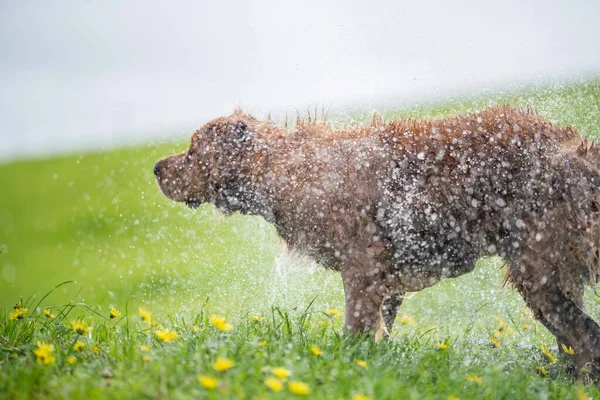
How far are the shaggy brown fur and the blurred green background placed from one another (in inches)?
17.1

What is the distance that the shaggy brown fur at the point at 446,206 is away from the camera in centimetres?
445

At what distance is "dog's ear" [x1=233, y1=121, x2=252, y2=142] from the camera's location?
16.2ft

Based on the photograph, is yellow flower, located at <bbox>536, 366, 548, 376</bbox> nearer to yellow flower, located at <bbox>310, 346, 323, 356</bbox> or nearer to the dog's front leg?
the dog's front leg

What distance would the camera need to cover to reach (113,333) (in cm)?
430

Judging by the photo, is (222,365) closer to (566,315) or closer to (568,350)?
(566,315)

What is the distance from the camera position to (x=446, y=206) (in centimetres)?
457

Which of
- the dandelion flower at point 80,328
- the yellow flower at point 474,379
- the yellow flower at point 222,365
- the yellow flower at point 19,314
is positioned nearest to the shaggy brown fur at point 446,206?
the yellow flower at point 474,379

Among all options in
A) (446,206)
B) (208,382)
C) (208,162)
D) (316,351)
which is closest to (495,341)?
(446,206)

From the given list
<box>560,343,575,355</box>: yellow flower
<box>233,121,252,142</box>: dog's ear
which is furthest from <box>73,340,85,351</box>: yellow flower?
<box>560,343,575,355</box>: yellow flower


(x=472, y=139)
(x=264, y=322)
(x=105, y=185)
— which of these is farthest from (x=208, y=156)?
(x=105, y=185)

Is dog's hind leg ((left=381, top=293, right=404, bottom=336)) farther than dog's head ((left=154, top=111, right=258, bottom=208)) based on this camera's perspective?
Yes

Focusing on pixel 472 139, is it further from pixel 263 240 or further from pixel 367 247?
pixel 263 240

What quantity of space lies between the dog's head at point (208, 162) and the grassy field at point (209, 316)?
1.18 ft

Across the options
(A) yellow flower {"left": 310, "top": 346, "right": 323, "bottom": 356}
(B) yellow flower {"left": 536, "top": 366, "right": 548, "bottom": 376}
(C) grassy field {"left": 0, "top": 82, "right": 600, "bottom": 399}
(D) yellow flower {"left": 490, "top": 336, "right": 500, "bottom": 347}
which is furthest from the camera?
(D) yellow flower {"left": 490, "top": 336, "right": 500, "bottom": 347}
